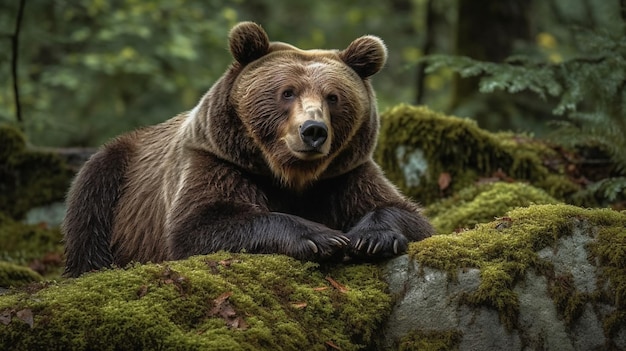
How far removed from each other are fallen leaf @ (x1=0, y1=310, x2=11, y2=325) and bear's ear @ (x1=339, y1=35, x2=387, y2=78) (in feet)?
11.7

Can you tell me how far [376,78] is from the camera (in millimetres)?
22672

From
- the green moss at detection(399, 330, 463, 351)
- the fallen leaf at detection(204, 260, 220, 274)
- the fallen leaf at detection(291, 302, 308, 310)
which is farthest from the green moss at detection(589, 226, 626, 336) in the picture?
the fallen leaf at detection(204, 260, 220, 274)

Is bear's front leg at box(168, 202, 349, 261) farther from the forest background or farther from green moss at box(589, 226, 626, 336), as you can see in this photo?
the forest background

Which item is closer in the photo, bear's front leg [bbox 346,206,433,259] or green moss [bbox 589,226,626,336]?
green moss [bbox 589,226,626,336]

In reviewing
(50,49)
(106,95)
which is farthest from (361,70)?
(50,49)

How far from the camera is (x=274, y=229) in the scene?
5.39 meters

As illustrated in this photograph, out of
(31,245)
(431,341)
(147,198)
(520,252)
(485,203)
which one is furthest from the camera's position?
(31,245)

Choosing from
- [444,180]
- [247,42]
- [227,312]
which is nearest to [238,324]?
[227,312]

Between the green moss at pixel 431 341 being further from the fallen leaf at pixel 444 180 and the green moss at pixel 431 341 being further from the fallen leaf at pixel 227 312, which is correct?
the fallen leaf at pixel 444 180

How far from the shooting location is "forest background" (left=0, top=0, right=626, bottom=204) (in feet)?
25.5

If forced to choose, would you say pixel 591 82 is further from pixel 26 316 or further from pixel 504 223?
pixel 26 316

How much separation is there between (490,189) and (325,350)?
443cm

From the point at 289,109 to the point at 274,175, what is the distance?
0.53 metres

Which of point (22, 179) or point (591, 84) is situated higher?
point (591, 84)
